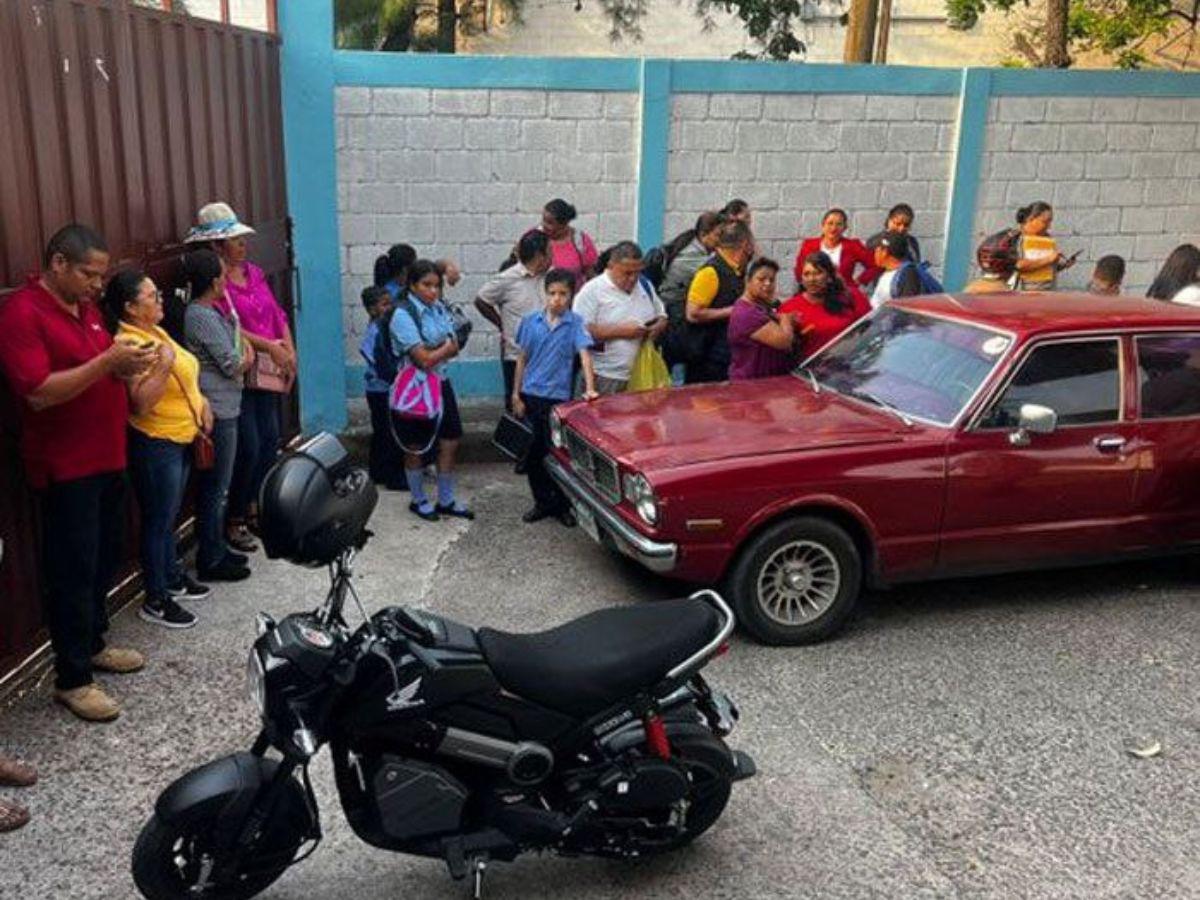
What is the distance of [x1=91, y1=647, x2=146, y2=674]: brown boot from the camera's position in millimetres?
4824

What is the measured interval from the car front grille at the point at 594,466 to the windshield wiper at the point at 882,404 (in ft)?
4.71

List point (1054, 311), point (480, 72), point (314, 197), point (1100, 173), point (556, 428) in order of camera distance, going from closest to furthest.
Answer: point (1054, 311) → point (556, 428) → point (314, 197) → point (480, 72) → point (1100, 173)

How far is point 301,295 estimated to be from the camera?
8.15 m

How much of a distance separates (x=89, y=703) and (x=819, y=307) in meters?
4.62

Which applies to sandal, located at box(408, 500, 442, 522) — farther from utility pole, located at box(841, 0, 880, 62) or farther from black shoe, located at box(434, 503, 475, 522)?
utility pole, located at box(841, 0, 880, 62)

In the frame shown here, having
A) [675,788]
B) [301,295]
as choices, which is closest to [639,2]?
[301,295]

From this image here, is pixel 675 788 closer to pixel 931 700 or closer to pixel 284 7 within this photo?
pixel 931 700

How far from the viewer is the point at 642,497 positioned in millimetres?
5129

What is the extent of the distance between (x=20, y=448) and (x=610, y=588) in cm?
296

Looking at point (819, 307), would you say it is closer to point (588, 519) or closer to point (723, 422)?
point (723, 422)

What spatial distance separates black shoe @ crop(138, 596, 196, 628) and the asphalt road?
3.0 inches

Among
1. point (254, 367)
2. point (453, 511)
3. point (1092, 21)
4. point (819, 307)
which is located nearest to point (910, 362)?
point (819, 307)

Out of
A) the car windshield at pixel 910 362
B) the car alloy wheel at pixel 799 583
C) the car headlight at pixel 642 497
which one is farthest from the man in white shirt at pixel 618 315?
the car alloy wheel at pixel 799 583

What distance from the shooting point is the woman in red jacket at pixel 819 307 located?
22.4ft
